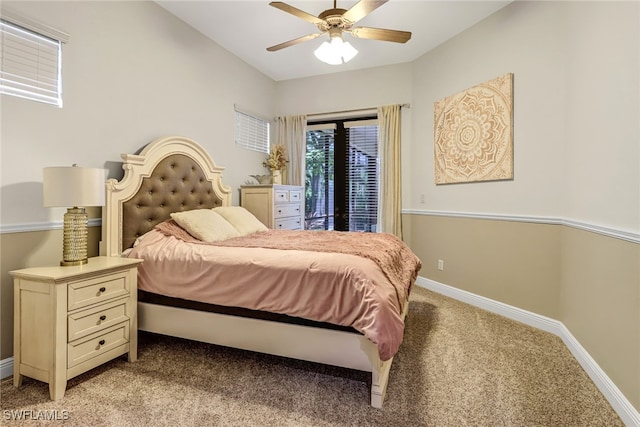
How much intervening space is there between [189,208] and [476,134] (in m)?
2.97

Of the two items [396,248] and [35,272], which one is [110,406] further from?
[396,248]

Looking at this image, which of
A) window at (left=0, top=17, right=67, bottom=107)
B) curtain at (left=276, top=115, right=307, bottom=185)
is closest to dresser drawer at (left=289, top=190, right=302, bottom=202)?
curtain at (left=276, top=115, right=307, bottom=185)

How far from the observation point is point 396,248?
2.60m

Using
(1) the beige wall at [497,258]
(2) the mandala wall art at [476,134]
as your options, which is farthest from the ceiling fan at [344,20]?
(1) the beige wall at [497,258]

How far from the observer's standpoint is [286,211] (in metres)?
4.18

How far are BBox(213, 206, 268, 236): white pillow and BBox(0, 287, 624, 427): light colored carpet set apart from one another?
1.07 m

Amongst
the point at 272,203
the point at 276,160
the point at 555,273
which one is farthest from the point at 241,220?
the point at 555,273

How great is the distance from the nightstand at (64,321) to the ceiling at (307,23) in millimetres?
2473

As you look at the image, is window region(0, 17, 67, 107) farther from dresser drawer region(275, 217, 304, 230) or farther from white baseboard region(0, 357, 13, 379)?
dresser drawer region(275, 217, 304, 230)

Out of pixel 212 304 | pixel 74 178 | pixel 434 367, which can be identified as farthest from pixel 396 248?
pixel 74 178

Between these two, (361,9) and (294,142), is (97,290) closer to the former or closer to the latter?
(361,9)

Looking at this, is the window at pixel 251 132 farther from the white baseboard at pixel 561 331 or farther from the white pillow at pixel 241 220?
the white baseboard at pixel 561 331

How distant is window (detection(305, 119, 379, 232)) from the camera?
4625mm

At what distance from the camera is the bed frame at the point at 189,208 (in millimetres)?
1784
